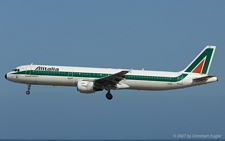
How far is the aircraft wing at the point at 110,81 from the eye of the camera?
69375 millimetres

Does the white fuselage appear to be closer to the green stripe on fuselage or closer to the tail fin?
the green stripe on fuselage

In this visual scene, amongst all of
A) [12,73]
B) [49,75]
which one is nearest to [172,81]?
[49,75]

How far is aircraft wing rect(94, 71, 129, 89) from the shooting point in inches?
2731

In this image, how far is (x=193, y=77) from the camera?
7412cm

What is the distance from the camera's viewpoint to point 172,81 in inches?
2889

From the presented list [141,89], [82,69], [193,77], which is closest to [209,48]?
[193,77]

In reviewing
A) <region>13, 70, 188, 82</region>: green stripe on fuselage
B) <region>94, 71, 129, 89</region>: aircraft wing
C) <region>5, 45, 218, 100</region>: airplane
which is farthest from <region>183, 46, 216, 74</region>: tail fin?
<region>94, 71, 129, 89</region>: aircraft wing

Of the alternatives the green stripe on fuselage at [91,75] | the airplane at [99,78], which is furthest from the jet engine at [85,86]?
the green stripe on fuselage at [91,75]

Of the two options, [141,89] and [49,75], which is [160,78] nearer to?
[141,89]

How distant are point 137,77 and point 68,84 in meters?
9.63

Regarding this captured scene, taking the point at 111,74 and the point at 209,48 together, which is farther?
the point at 209,48

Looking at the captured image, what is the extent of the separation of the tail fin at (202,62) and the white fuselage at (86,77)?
2537 millimetres

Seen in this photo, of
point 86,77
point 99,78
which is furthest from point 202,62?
Result: point 86,77

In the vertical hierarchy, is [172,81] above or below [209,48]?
below
